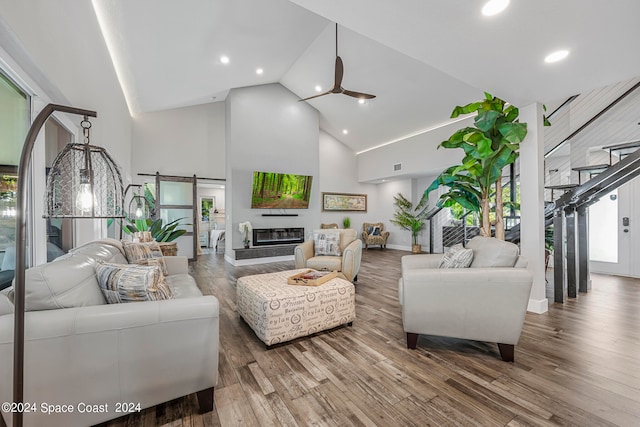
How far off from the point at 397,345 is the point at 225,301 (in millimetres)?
2278

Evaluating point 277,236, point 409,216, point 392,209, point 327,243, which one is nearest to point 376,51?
point 327,243

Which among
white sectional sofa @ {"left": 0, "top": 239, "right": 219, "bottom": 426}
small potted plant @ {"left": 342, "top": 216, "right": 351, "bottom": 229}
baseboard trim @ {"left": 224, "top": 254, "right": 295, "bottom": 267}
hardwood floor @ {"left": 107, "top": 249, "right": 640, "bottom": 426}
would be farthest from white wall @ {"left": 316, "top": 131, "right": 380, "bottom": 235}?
white sectional sofa @ {"left": 0, "top": 239, "right": 219, "bottom": 426}

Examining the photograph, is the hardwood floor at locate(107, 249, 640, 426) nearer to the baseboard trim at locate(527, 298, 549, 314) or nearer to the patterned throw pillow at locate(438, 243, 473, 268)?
the baseboard trim at locate(527, 298, 549, 314)

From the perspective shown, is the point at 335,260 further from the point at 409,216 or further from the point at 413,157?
the point at 409,216

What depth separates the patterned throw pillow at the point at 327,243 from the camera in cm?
425

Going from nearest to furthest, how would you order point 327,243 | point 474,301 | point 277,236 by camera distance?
point 474,301 < point 327,243 < point 277,236

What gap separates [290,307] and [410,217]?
664 centimetres

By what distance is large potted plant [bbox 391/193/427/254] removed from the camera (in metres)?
7.94

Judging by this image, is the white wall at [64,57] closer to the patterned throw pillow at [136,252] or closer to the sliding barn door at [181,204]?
the patterned throw pillow at [136,252]

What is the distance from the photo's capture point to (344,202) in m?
8.99

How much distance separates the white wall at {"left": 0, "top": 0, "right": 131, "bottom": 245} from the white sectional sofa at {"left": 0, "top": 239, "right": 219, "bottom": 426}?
1.20 metres

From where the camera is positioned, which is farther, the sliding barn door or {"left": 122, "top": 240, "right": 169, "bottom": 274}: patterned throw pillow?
the sliding barn door

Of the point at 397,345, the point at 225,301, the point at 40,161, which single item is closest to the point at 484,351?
the point at 397,345

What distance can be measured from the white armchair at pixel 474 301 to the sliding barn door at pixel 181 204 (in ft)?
19.4
